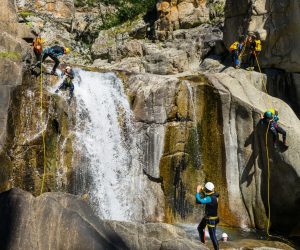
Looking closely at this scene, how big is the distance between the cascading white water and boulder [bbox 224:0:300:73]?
714cm

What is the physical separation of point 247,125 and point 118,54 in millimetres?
15000

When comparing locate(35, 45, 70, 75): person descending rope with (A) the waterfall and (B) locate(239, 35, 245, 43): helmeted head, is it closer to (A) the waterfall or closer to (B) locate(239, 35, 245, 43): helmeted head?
(A) the waterfall

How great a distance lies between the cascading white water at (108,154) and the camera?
1380cm

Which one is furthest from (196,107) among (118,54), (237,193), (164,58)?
(118,54)

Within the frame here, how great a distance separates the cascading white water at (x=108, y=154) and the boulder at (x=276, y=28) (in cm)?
714

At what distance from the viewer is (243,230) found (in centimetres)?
1414

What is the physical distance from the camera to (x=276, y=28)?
1798cm

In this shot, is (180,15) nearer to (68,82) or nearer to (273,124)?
(68,82)

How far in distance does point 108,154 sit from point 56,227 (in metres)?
6.69

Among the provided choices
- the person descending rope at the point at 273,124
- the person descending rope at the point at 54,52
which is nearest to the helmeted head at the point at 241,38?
the person descending rope at the point at 273,124

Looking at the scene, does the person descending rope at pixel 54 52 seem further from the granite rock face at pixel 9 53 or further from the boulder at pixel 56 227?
the boulder at pixel 56 227

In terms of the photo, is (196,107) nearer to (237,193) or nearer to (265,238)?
(237,193)

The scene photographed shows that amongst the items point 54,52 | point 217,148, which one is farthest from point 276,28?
point 54,52

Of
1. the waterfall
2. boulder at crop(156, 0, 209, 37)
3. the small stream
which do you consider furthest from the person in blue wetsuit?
boulder at crop(156, 0, 209, 37)
